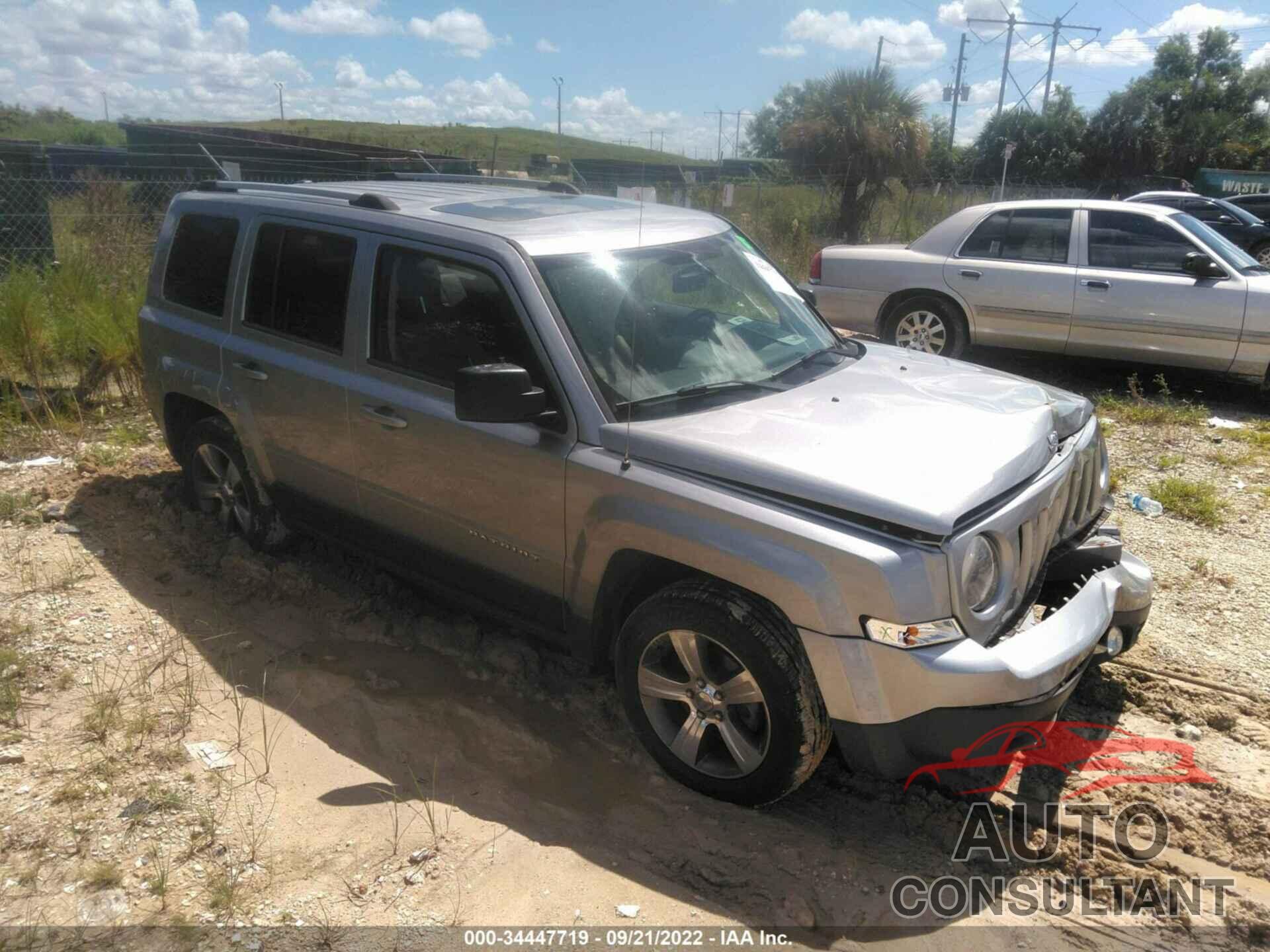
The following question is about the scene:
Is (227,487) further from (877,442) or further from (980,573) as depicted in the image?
(980,573)

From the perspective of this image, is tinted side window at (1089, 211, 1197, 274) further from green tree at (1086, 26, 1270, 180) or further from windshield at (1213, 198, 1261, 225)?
green tree at (1086, 26, 1270, 180)

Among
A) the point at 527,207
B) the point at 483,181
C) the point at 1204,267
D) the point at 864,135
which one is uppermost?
the point at 864,135

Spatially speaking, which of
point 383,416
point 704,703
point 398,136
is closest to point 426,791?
point 704,703

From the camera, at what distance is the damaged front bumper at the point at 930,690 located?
2799 millimetres

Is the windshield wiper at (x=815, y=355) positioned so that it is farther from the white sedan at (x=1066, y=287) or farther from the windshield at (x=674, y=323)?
the white sedan at (x=1066, y=287)

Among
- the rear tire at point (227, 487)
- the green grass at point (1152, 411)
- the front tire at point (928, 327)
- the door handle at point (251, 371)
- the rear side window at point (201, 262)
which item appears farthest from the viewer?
the front tire at point (928, 327)

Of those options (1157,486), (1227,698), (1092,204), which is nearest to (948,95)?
(1092,204)

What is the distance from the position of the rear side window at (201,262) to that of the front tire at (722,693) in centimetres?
293

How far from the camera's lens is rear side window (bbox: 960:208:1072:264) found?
877 cm

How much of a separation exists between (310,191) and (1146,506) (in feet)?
16.8

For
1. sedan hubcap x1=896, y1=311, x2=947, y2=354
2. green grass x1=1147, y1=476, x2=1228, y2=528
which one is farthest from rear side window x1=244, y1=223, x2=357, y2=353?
sedan hubcap x1=896, y1=311, x2=947, y2=354

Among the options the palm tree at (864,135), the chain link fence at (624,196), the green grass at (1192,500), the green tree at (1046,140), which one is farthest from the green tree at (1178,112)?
the green grass at (1192,500)

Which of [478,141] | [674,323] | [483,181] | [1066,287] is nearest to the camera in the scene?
[674,323]

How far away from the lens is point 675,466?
325cm
